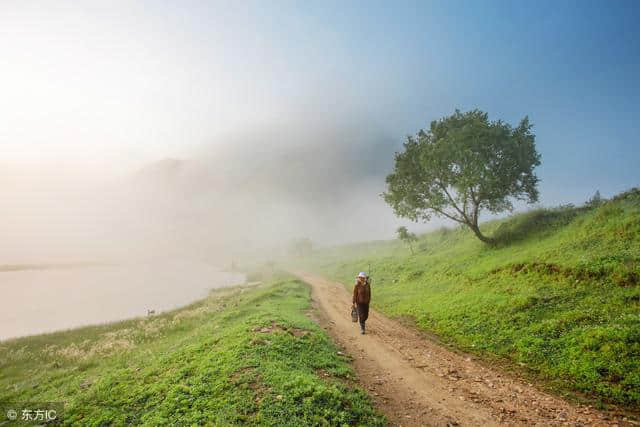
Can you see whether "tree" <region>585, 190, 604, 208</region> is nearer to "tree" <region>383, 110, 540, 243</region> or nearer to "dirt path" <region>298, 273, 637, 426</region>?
"tree" <region>383, 110, 540, 243</region>

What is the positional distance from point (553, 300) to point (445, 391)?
35.7ft

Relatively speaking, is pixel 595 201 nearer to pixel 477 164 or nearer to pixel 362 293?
pixel 477 164

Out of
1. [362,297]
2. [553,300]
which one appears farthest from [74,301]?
[553,300]

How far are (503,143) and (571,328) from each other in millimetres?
23065

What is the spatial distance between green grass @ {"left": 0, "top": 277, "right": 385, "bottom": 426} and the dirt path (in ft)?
3.76

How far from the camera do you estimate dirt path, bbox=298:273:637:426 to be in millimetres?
8125

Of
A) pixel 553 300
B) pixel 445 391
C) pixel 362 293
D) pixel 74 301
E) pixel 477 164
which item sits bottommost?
pixel 74 301

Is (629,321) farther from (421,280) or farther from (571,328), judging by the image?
(421,280)

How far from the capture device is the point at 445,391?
9742mm

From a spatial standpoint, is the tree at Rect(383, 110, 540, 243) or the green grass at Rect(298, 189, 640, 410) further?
the tree at Rect(383, 110, 540, 243)

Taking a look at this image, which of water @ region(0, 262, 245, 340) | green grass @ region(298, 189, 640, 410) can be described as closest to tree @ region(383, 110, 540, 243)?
green grass @ region(298, 189, 640, 410)

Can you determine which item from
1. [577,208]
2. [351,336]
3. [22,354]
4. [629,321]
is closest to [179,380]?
[351,336]

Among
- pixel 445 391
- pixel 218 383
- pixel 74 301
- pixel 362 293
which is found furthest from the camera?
pixel 74 301

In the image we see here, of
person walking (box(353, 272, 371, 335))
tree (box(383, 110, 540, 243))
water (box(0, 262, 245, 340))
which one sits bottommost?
water (box(0, 262, 245, 340))
